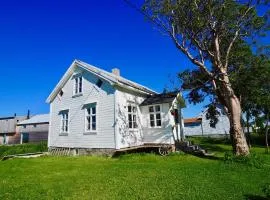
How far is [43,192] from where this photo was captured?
26.5 feet

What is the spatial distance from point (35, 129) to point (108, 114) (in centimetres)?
3633

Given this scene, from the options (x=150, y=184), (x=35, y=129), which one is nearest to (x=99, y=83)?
(x=150, y=184)

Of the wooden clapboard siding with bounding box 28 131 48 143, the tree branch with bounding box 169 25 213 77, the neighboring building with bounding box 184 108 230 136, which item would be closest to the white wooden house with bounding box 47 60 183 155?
the tree branch with bounding box 169 25 213 77

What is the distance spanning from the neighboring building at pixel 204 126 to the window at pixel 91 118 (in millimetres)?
30303

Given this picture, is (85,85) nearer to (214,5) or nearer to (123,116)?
(123,116)

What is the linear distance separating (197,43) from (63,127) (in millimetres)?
14694

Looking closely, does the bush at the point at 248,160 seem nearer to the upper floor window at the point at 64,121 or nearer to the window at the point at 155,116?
the window at the point at 155,116

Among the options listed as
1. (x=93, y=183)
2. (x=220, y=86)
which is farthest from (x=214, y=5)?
(x=93, y=183)

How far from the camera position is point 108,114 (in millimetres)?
17953

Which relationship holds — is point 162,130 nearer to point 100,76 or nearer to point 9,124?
point 100,76

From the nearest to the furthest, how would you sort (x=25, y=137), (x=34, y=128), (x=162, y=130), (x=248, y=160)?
(x=248, y=160) → (x=162, y=130) → (x=34, y=128) → (x=25, y=137)

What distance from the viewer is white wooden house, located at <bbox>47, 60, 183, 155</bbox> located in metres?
17.8

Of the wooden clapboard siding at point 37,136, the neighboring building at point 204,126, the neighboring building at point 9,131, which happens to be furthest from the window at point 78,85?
the neighboring building at point 9,131

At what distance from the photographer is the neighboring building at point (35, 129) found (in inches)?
1843
